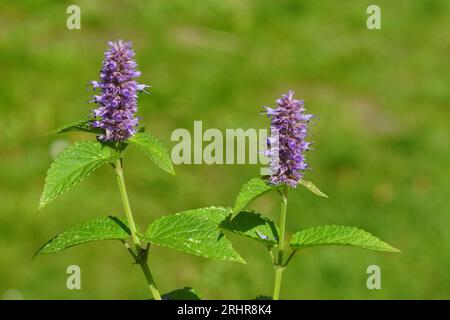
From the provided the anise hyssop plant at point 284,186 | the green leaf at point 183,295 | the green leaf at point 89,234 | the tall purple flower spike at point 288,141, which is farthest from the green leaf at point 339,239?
the green leaf at point 89,234

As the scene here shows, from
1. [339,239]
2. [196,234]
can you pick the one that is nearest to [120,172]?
[196,234]

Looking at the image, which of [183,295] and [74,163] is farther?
[183,295]

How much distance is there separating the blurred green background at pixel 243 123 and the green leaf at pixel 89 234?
16.7ft

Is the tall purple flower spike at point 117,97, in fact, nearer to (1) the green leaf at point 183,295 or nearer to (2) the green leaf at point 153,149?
(2) the green leaf at point 153,149

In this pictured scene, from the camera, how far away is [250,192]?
251 cm

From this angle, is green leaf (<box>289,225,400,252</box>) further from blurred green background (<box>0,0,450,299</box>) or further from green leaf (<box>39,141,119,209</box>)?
blurred green background (<box>0,0,450,299</box>)

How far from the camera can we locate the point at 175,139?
9.59 metres

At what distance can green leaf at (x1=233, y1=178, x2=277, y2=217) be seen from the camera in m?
2.44

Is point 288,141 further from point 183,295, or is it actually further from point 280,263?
point 183,295

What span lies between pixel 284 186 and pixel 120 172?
636mm

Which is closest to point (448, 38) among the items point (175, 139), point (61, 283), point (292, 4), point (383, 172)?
point (292, 4)

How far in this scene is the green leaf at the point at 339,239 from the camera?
255cm
